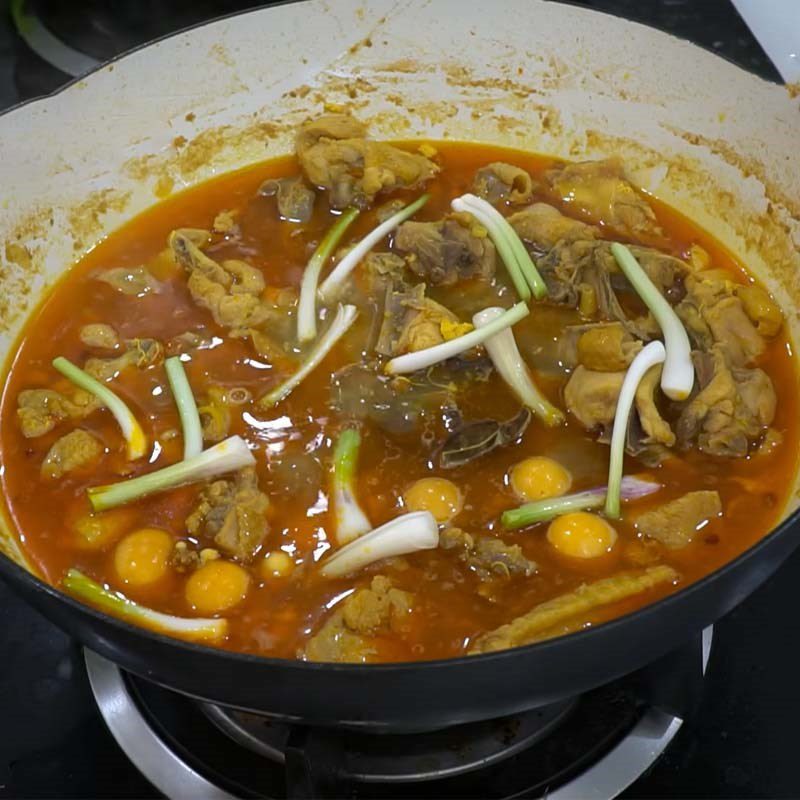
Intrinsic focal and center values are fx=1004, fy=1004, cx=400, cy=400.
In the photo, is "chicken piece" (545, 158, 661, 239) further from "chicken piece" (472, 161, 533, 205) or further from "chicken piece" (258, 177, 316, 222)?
"chicken piece" (258, 177, 316, 222)

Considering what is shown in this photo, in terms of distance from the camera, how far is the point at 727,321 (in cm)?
239

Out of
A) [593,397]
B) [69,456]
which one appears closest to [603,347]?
[593,397]

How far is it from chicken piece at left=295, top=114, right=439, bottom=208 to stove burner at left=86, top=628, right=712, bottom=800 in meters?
1.47

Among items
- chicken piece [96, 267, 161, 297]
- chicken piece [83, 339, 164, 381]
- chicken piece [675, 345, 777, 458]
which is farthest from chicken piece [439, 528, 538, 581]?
chicken piece [96, 267, 161, 297]

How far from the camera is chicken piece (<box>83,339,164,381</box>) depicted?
2.39 metres

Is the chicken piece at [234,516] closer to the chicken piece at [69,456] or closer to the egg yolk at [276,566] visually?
the egg yolk at [276,566]

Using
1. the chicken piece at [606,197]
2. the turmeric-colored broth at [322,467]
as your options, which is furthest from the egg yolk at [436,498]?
the chicken piece at [606,197]

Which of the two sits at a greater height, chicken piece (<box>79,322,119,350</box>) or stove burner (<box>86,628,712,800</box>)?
chicken piece (<box>79,322,119,350</box>)

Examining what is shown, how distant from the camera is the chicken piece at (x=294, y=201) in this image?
283 centimetres

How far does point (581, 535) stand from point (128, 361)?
3.76 ft

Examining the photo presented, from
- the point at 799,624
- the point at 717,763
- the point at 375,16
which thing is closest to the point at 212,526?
the point at 717,763

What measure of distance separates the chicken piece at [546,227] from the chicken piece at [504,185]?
0.12 m

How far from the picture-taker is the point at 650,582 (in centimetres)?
193

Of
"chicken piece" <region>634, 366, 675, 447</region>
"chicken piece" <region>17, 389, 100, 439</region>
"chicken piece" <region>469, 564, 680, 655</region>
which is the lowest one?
"chicken piece" <region>469, 564, 680, 655</region>
